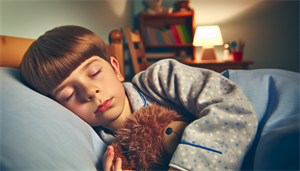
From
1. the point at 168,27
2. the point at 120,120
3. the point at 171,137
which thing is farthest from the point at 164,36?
the point at 171,137

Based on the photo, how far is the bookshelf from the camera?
2.34 m

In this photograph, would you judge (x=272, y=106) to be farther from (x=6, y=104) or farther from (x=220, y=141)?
(x=6, y=104)

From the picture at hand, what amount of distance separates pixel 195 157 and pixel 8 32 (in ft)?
2.22

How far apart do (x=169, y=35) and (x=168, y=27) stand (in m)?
0.18

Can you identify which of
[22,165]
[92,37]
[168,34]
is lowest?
[168,34]

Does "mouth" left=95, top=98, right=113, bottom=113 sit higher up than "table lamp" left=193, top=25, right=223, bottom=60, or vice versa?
"mouth" left=95, top=98, right=113, bottom=113

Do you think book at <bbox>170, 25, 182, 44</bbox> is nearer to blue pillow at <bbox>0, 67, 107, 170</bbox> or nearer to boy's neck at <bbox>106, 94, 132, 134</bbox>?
boy's neck at <bbox>106, 94, 132, 134</bbox>

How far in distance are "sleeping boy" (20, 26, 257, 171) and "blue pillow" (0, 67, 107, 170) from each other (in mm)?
96

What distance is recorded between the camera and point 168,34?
2.45 m

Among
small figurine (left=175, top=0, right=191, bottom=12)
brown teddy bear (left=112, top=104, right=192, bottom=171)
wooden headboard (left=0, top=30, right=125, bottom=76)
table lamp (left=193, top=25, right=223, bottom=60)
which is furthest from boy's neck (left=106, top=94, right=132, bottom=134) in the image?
small figurine (left=175, top=0, right=191, bottom=12)

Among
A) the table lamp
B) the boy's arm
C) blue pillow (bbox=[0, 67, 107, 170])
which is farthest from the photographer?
the table lamp

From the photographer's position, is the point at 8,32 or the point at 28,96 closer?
the point at 28,96

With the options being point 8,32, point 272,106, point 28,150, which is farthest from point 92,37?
point 272,106

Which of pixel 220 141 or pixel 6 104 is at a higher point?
pixel 6 104
